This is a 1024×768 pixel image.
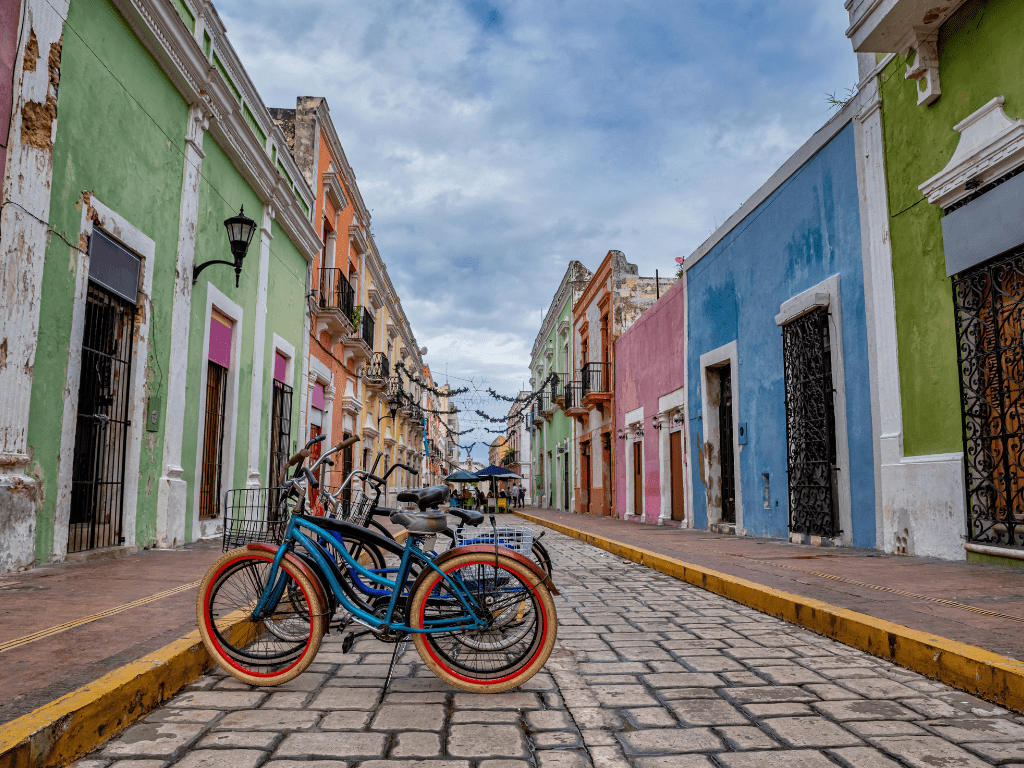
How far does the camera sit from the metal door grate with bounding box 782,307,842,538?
9.01 meters

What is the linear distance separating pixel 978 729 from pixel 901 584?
287 cm

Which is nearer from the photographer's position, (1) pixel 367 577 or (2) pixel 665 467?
(1) pixel 367 577

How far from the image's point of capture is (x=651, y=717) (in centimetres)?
292

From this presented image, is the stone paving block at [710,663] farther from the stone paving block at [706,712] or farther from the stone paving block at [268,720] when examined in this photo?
the stone paving block at [268,720]

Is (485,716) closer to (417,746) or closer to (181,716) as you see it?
(417,746)

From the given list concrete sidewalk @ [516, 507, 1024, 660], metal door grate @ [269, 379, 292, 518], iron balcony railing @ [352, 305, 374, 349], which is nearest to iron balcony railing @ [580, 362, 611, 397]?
iron balcony railing @ [352, 305, 374, 349]

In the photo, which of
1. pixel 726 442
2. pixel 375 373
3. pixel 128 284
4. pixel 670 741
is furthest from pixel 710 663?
pixel 375 373

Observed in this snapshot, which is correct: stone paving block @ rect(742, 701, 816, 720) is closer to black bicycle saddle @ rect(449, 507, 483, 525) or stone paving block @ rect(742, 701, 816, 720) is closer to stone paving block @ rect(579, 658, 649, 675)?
stone paving block @ rect(579, 658, 649, 675)

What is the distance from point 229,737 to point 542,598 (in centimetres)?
134

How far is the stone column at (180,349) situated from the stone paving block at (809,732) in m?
6.70

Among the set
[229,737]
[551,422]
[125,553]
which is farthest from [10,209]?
[551,422]

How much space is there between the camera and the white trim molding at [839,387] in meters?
8.55

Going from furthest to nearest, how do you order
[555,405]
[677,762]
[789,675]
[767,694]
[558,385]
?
[555,405], [558,385], [789,675], [767,694], [677,762]

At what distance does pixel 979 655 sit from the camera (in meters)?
3.27
